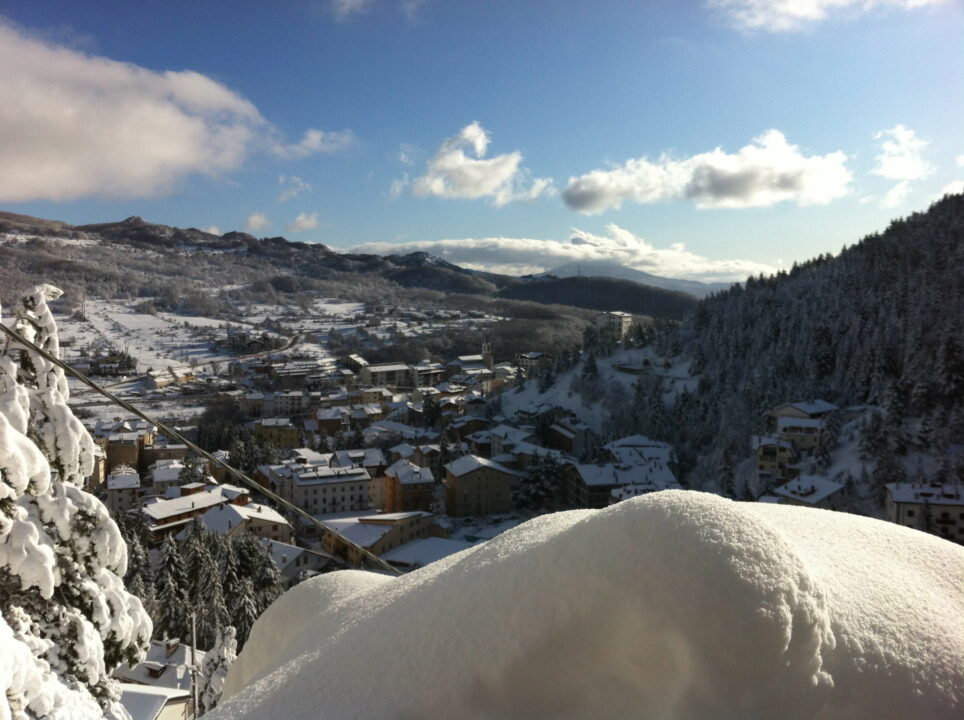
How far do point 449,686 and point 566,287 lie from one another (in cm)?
15154

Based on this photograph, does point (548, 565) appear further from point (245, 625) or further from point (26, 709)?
point (245, 625)

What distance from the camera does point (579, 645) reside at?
5.72 ft

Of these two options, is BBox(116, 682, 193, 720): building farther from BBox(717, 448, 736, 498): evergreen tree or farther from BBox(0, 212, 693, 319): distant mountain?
BBox(0, 212, 693, 319): distant mountain

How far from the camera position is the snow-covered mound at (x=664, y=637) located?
1619mm

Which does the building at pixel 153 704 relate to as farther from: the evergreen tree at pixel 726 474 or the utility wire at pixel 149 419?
the evergreen tree at pixel 726 474

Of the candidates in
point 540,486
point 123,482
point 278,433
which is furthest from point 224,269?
point 540,486

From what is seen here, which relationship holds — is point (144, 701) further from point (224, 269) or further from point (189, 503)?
point (224, 269)

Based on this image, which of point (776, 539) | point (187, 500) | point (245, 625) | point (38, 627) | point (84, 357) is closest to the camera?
point (776, 539)

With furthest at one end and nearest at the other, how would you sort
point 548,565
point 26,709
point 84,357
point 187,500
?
point 84,357 → point 187,500 → point 26,709 → point 548,565

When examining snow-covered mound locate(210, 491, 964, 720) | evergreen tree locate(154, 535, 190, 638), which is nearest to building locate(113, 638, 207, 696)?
evergreen tree locate(154, 535, 190, 638)

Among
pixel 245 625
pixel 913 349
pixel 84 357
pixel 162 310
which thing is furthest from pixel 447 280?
pixel 245 625

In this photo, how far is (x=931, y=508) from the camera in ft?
64.0

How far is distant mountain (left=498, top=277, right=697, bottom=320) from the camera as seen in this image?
123 metres

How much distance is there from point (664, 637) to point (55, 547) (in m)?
4.39
